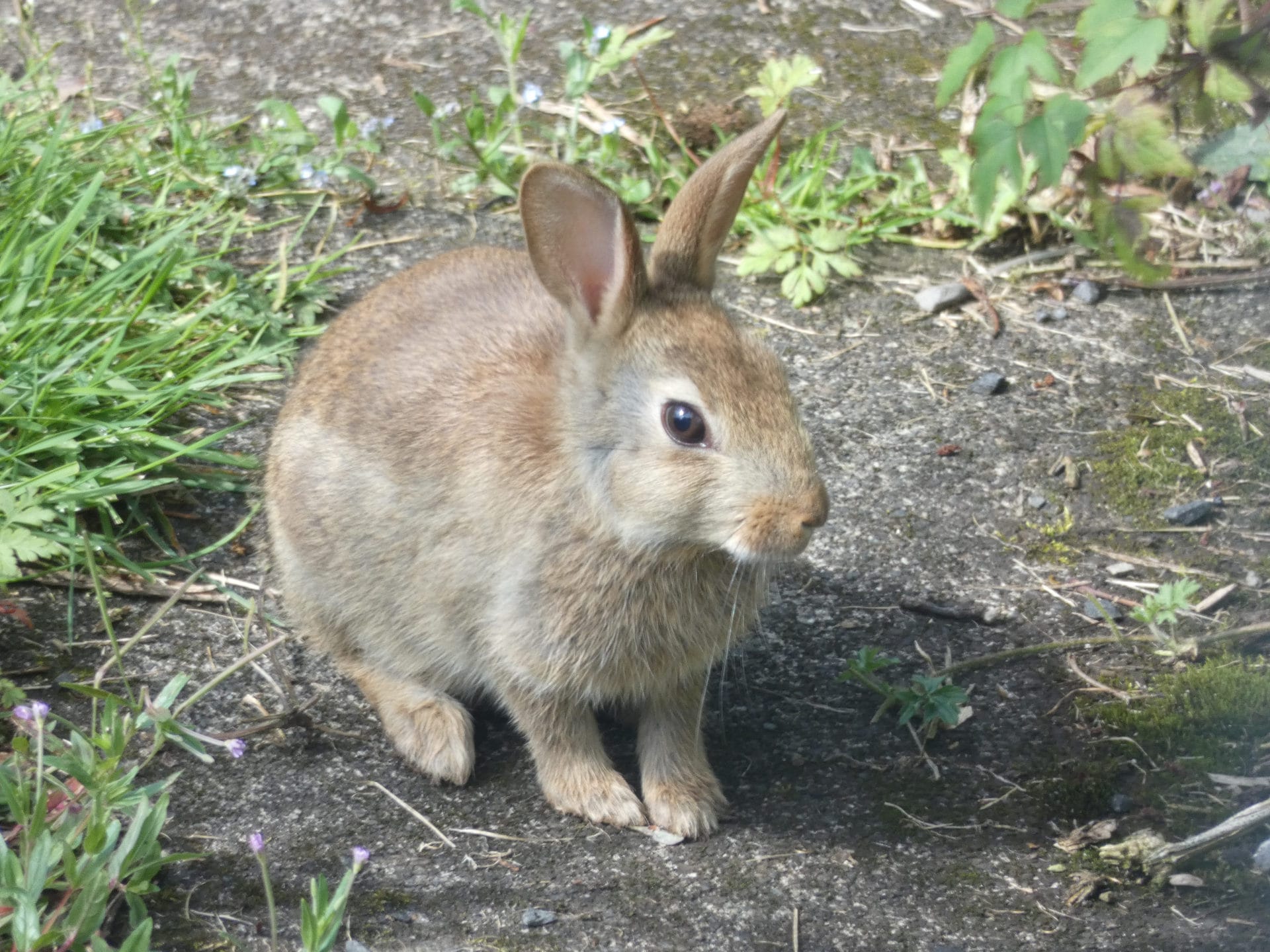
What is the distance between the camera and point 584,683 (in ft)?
11.3

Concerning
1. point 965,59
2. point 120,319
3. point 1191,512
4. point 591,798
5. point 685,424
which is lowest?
point 591,798

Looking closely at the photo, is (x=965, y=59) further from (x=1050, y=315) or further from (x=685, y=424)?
(x=1050, y=315)

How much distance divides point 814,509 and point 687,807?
0.94 metres

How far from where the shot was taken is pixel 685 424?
3.08m

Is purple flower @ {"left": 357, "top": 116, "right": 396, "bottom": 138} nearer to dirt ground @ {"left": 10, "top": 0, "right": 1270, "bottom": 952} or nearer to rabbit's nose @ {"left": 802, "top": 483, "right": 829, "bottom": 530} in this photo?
dirt ground @ {"left": 10, "top": 0, "right": 1270, "bottom": 952}

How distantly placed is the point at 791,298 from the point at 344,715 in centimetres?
247

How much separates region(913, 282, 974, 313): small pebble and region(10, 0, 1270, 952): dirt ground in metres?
0.05

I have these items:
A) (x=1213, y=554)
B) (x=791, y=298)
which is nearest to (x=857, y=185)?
(x=791, y=298)

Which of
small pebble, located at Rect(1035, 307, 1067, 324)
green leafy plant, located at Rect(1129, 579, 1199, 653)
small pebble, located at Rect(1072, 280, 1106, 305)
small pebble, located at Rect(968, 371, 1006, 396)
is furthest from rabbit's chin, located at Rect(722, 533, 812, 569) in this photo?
small pebble, located at Rect(1072, 280, 1106, 305)

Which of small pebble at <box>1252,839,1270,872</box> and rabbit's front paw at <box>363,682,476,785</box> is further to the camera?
rabbit's front paw at <box>363,682,476,785</box>

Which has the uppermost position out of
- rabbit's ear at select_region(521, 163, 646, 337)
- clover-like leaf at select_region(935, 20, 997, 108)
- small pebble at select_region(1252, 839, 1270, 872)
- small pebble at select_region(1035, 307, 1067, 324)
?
clover-like leaf at select_region(935, 20, 997, 108)

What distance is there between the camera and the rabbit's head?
299 centimetres

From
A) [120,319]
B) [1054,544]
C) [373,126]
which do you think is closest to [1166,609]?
[1054,544]

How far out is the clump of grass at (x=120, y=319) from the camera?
13.1 ft
